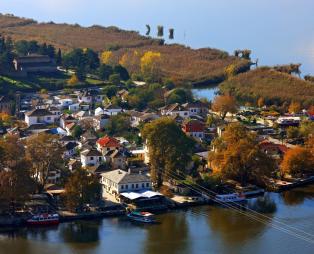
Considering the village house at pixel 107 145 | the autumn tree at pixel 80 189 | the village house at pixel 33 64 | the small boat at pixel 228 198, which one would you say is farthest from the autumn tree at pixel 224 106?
the autumn tree at pixel 80 189

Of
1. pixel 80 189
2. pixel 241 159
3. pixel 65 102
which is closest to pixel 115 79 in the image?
pixel 65 102

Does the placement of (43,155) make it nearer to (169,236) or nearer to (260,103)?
(169,236)

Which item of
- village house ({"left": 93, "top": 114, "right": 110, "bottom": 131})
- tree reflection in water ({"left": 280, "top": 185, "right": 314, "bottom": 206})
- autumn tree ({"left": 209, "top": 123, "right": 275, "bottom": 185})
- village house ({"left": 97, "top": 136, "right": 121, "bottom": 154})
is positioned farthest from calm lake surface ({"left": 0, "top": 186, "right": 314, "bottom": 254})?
village house ({"left": 93, "top": 114, "right": 110, "bottom": 131})

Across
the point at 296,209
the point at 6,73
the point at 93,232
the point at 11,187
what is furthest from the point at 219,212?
the point at 6,73

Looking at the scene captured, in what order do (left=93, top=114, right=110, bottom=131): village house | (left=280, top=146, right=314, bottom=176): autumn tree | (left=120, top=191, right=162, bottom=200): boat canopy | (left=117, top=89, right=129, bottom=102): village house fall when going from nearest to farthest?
1. (left=120, top=191, right=162, bottom=200): boat canopy
2. (left=280, top=146, right=314, bottom=176): autumn tree
3. (left=93, top=114, right=110, bottom=131): village house
4. (left=117, top=89, right=129, bottom=102): village house

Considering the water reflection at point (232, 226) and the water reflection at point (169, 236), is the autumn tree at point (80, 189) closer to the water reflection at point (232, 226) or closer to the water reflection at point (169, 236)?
the water reflection at point (169, 236)

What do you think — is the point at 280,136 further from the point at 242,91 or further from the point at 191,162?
the point at 242,91

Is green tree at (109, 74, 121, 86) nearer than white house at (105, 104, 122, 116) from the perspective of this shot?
No

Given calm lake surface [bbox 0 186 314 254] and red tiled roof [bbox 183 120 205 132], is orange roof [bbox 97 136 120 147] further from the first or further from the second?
calm lake surface [bbox 0 186 314 254]
